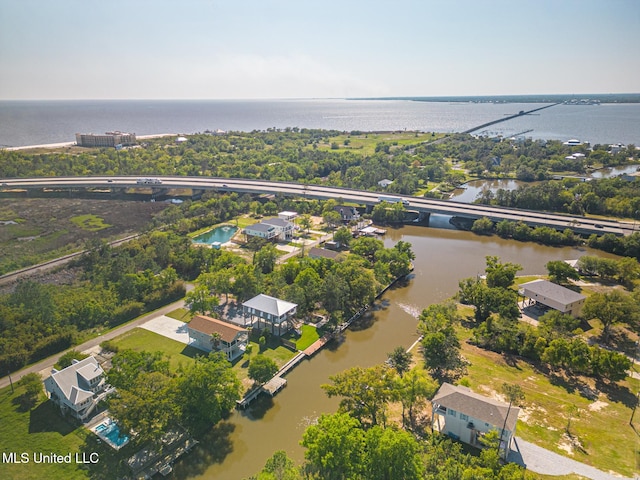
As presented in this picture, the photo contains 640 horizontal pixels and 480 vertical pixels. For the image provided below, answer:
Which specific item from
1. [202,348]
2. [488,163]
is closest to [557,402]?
[202,348]

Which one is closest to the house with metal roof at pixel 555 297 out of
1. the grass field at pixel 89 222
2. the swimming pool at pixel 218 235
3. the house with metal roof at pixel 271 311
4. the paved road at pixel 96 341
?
the house with metal roof at pixel 271 311

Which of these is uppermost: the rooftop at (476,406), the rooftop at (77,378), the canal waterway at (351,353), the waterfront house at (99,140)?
the waterfront house at (99,140)

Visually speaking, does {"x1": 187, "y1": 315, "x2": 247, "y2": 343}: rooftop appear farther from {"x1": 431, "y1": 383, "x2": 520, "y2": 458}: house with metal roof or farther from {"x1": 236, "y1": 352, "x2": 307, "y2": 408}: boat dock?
{"x1": 431, "y1": 383, "x2": 520, "y2": 458}: house with metal roof

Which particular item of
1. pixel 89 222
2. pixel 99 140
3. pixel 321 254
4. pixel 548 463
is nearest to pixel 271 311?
pixel 321 254

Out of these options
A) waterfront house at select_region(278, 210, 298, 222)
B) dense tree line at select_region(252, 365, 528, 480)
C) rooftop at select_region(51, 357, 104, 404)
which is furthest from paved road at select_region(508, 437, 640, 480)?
waterfront house at select_region(278, 210, 298, 222)

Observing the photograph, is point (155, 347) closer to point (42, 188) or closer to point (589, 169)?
point (42, 188)

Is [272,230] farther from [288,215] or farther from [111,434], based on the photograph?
[111,434]

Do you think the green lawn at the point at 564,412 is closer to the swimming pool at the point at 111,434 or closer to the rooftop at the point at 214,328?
the rooftop at the point at 214,328
